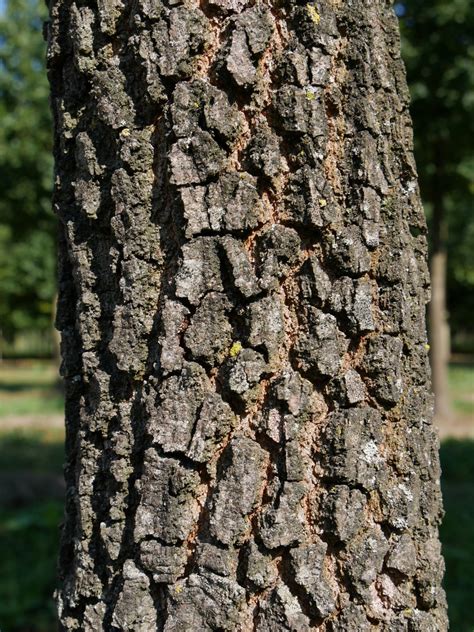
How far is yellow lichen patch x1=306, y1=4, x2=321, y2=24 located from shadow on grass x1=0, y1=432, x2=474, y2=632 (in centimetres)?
262

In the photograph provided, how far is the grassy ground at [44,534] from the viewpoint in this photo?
411 centimetres

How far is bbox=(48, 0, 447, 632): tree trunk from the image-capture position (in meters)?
1.67

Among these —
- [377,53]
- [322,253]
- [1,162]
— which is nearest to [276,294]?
[322,253]

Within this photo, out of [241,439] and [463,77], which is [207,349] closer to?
[241,439]

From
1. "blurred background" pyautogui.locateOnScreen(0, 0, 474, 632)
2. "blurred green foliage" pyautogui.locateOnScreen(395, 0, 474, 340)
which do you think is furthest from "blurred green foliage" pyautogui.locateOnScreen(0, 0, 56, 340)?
"blurred green foliage" pyautogui.locateOnScreen(395, 0, 474, 340)

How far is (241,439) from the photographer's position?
5.49 ft

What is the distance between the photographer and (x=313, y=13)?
5.57 feet

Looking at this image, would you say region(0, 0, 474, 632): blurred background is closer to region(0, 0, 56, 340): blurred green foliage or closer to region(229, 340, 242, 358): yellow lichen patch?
region(0, 0, 56, 340): blurred green foliage

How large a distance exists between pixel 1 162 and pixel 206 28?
1380 cm

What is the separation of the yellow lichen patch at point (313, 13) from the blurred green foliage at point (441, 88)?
8.56 m

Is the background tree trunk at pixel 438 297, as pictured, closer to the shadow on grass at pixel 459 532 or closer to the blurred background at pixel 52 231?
the blurred background at pixel 52 231

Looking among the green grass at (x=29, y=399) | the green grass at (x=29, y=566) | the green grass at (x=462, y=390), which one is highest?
the green grass at (x=29, y=566)

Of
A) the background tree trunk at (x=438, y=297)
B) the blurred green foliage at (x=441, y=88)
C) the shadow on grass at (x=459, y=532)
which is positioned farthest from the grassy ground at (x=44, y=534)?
the blurred green foliage at (x=441, y=88)

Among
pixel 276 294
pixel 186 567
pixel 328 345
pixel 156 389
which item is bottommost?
pixel 186 567
